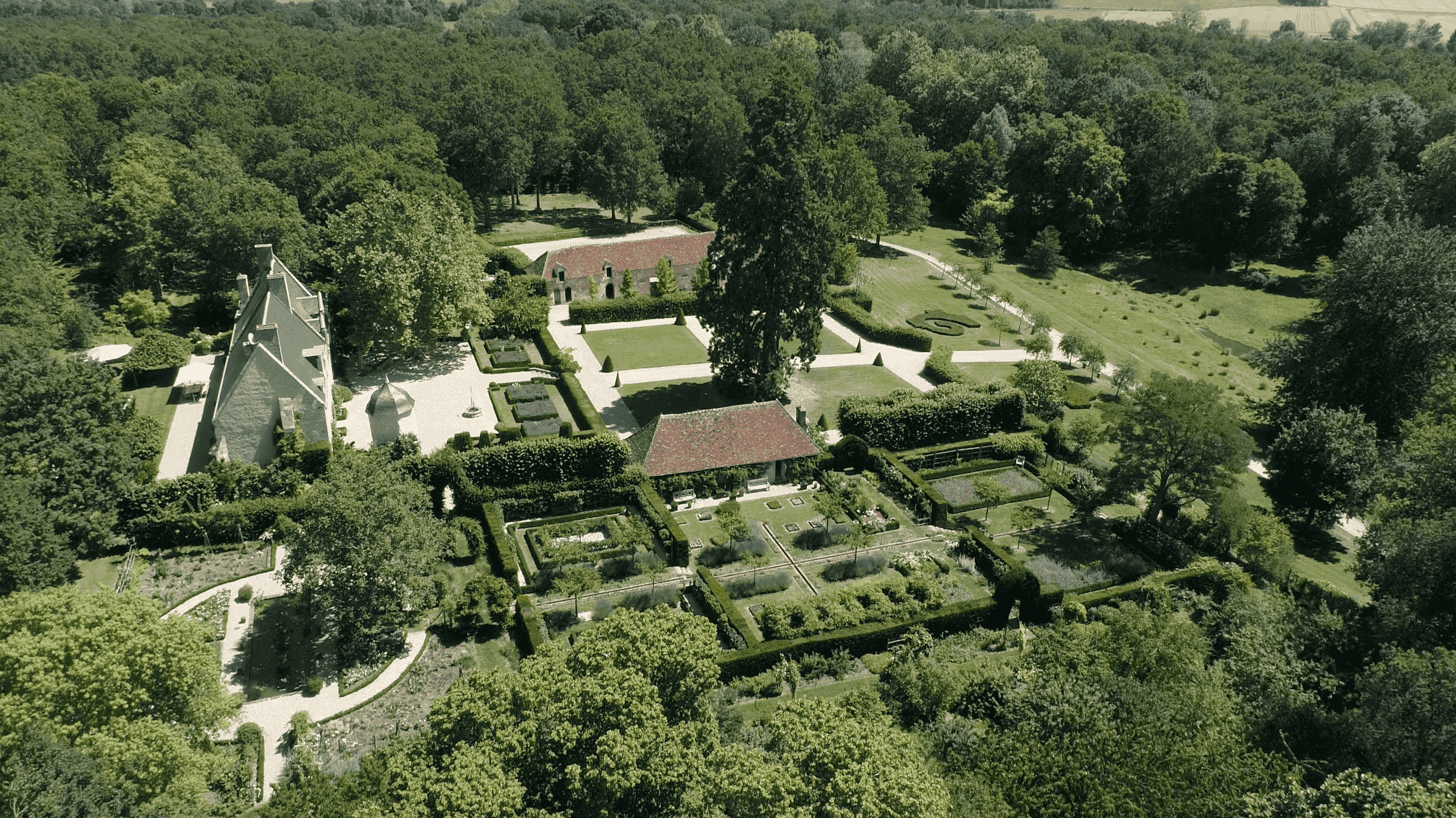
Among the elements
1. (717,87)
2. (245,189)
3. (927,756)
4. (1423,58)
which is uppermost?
(1423,58)

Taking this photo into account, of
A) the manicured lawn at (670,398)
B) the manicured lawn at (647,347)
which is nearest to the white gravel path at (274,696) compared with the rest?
the manicured lawn at (670,398)

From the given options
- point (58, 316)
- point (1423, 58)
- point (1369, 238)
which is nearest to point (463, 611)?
point (58, 316)

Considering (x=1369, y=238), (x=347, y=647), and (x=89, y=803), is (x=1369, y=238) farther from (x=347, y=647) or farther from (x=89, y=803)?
(x=89, y=803)

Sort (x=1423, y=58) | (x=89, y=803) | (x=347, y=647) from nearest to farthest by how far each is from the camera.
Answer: (x=89, y=803), (x=347, y=647), (x=1423, y=58)

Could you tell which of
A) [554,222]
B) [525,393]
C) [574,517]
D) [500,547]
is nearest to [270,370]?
[525,393]

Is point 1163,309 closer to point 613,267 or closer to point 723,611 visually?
point 613,267

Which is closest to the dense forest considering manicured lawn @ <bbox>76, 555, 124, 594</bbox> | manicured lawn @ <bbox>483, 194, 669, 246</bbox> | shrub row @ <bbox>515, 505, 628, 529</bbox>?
manicured lawn @ <bbox>76, 555, 124, 594</bbox>
